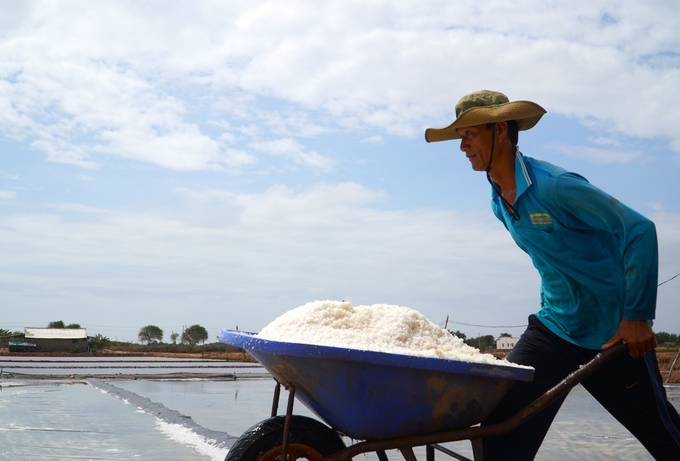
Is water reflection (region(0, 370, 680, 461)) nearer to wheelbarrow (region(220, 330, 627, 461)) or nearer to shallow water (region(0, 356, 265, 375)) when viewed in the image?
wheelbarrow (region(220, 330, 627, 461))

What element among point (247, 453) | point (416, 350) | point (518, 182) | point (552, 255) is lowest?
Answer: point (247, 453)

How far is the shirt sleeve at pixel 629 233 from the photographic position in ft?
6.62

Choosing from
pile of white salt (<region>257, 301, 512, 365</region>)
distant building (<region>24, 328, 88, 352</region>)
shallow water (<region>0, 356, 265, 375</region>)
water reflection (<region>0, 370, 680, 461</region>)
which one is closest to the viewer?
pile of white salt (<region>257, 301, 512, 365</region>)

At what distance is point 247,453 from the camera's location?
2141 mm

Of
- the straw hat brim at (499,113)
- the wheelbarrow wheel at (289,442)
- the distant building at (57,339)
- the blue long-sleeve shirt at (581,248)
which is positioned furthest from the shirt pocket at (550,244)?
the distant building at (57,339)

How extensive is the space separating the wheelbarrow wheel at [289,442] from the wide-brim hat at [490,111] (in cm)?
120

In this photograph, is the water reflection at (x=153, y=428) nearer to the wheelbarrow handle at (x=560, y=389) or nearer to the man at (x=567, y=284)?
the man at (x=567, y=284)

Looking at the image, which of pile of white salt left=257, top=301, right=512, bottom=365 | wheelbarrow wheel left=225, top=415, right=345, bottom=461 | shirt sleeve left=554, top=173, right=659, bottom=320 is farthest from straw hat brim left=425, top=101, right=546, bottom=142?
wheelbarrow wheel left=225, top=415, right=345, bottom=461

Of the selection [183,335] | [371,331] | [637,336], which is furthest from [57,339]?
[637,336]

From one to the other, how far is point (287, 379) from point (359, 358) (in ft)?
1.28

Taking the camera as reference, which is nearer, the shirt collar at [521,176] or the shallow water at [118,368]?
the shirt collar at [521,176]

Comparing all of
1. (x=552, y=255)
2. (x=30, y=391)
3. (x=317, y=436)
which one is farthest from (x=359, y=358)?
(x=30, y=391)

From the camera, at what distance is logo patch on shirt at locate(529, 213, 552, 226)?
228cm

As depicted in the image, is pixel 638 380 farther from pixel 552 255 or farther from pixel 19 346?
pixel 19 346
